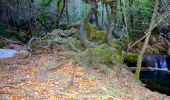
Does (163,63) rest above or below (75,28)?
below

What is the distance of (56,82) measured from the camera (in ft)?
32.3

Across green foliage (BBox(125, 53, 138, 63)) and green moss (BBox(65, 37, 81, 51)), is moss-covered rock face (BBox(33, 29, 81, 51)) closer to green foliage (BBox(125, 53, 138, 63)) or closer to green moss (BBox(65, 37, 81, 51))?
green moss (BBox(65, 37, 81, 51))

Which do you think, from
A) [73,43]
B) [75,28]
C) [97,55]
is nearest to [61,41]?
[73,43]

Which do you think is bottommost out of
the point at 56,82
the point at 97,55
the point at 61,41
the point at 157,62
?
the point at 157,62

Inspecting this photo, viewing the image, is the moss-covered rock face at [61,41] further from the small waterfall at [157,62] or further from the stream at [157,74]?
the small waterfall at [157,62]

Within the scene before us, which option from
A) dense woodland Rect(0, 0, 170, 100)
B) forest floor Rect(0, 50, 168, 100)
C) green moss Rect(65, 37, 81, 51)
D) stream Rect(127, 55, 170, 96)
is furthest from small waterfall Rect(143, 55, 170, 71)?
forest floor Rect(0, 50, 168, 100)

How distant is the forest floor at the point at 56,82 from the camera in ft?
28.6

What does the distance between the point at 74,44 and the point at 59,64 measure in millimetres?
3962

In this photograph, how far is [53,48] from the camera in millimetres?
15281

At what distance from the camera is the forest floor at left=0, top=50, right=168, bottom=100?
8719 mm

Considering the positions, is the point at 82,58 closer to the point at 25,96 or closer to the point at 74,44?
the point at 74,44

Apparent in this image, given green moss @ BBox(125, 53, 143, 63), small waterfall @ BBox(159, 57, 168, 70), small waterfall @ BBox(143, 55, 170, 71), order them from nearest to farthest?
green moss @ BBox(125, 53, 143, 63) < small waterfall @ BBox(143, 55, 170, 71) < small waterfall @ BBox(159, 57, 168, 70)

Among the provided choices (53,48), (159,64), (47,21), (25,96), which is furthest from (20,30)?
(25,96)

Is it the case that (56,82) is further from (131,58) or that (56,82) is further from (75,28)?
(131,58)
